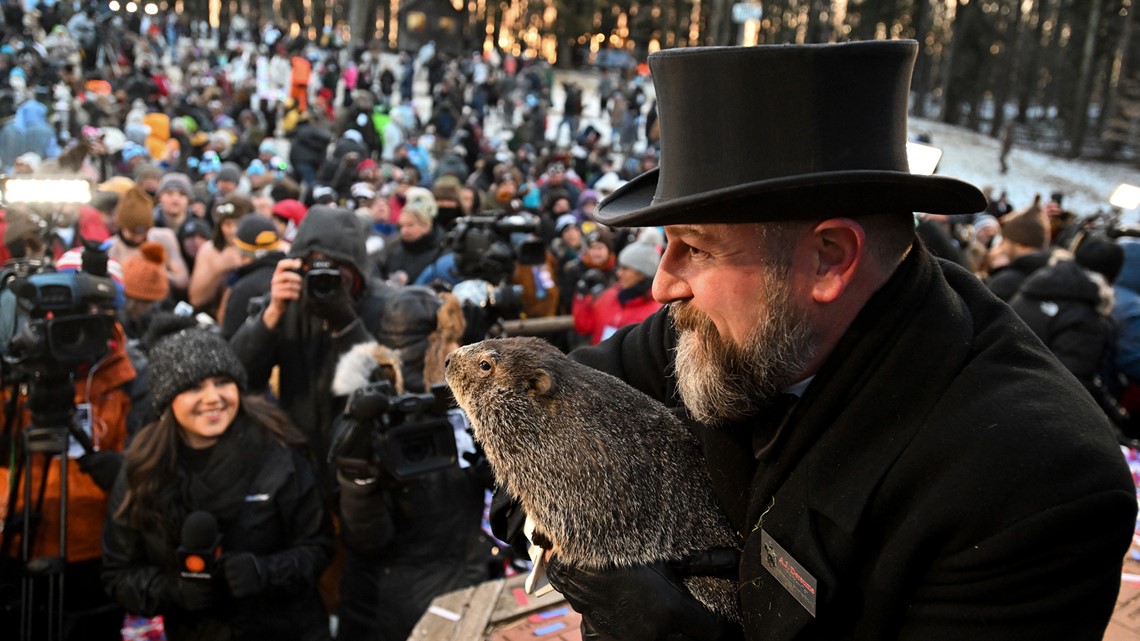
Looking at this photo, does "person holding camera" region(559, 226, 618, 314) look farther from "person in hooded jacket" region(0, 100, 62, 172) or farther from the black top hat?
"person in hooded jacket" region(0, 100, 62, 172)

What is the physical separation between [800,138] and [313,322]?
3.44 m

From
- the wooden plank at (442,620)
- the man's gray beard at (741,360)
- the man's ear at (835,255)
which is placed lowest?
the wooden plank at (442,620)

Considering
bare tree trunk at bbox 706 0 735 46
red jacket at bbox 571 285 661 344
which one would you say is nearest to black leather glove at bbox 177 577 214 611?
red jacket at bbox 571 285 661 344

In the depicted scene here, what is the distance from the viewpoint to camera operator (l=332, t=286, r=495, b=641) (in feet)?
11.8

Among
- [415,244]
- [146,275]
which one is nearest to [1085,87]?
[415,244]

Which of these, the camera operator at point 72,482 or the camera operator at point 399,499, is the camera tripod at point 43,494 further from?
the camera operator at point 399,499

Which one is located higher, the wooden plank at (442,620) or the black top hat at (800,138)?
the black top hat at (800,138)

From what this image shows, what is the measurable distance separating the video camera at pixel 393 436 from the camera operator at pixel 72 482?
129cm

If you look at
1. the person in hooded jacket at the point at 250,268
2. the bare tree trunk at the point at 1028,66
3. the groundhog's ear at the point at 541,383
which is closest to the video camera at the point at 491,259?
the person in hooded jacket at the point at 250,268

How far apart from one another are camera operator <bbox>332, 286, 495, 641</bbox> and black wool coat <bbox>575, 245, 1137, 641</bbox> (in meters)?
2.02

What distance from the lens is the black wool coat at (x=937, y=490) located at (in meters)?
1.42

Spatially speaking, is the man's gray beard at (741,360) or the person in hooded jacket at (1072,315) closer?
the man's gray beard at (741,360)

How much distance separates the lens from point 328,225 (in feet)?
15.4

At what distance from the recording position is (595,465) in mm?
1850
